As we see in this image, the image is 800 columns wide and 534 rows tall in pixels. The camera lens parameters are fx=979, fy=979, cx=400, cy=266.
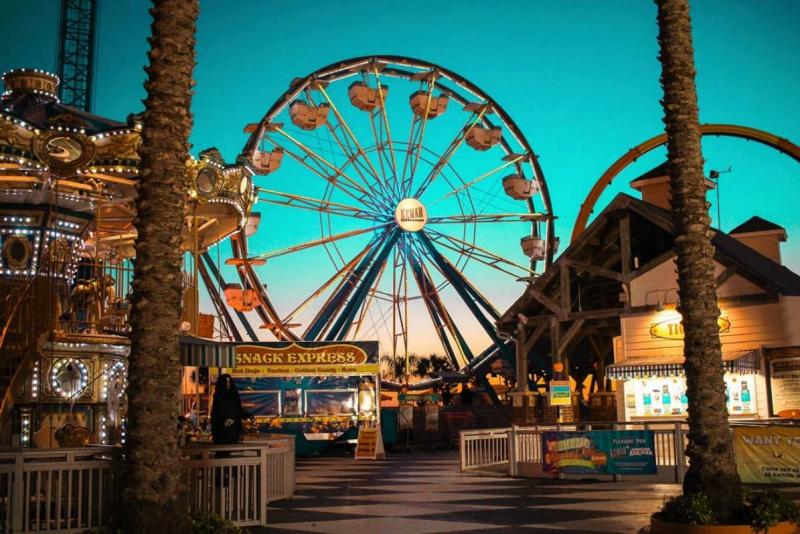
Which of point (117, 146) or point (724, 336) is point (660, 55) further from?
point (724, 336)

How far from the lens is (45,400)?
1622 centimetres

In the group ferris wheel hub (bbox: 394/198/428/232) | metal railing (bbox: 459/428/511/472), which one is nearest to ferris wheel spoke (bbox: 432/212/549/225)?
ferris wheel hub (bbox: 394/198/428/232)

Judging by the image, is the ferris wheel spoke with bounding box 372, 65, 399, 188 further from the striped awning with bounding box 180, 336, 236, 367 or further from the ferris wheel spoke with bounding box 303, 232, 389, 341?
the striped awning with bounding box 180, 336, 236, 367

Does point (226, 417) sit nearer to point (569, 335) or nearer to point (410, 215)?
point (569, 335)

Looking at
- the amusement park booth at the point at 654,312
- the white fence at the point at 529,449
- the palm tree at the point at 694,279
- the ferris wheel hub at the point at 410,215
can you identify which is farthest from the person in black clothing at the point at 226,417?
the ferris wheel hub at the point at 410,215

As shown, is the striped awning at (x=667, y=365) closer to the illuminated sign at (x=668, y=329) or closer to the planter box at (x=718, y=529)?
the illuminated sign at (x=668, y=329)

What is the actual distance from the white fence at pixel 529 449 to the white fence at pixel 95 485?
735 cm

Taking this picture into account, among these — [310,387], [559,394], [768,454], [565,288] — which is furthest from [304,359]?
[768,454]

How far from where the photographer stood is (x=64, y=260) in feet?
60.5

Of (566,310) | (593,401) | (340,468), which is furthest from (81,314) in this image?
(593,401)

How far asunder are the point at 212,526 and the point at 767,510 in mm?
5069

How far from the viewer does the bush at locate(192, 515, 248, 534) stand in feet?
24.9

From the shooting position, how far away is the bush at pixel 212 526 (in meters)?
7.59

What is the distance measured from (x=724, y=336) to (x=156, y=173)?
15763 millimetres
